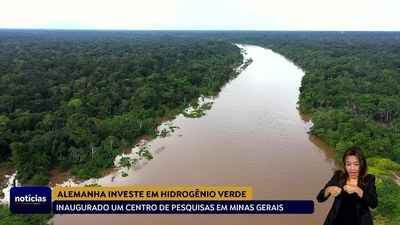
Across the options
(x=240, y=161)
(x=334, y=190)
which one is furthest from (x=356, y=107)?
(x=334, y=190)

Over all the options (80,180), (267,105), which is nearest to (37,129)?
(80,180)

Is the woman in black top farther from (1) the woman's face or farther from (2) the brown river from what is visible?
(2) the brown river

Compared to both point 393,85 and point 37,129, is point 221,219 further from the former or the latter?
point 393,85

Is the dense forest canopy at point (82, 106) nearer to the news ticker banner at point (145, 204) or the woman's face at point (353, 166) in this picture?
the news ticker banner at point (145, 204)

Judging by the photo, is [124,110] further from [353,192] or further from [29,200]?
[353,192]

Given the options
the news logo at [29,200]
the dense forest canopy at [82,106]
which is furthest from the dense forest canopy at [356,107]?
the news logo at [29,200]

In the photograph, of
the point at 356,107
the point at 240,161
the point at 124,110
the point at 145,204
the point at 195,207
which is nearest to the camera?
the point at 195,207
